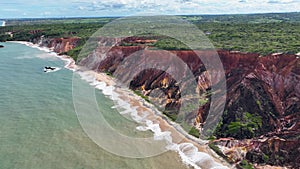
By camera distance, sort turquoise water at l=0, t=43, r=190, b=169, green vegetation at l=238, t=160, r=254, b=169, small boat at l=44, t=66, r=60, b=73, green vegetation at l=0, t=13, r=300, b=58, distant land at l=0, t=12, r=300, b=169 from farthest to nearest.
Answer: small boat at l=44, t=66, r=60, b=73, green vegetation at l=0, t=13, r=300, b=58, distant land at l=0, t=12, r=300, b=169, turquoise water at l=0, t=43, r=190, b=169, green vegetation at l=238, t=160, r=254, b=169

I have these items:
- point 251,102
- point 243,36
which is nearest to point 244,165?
point 251,102

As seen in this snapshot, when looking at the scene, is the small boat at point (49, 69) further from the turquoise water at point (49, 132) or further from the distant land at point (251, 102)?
the distant land at point (251, 102)

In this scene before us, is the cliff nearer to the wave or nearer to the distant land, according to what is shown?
the distant land

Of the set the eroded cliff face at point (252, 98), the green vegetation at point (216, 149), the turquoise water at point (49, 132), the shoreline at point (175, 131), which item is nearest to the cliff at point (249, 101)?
the eroded cliff face at point (252, 98)

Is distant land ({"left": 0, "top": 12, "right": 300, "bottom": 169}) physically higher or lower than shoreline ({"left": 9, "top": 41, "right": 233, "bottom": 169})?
higher

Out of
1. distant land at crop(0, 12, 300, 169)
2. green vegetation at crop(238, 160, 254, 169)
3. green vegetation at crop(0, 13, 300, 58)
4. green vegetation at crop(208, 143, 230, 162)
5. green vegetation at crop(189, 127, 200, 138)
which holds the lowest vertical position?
green vegetation at crop(238, 160, 254, 169)

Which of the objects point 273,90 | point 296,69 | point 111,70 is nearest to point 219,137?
point 273,90

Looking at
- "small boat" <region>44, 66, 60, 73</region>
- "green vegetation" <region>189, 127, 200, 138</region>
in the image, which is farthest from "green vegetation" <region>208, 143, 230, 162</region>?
"small boat" <region>44, 66, 60, 73</region>

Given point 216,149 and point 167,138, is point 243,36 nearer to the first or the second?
point 167,138
